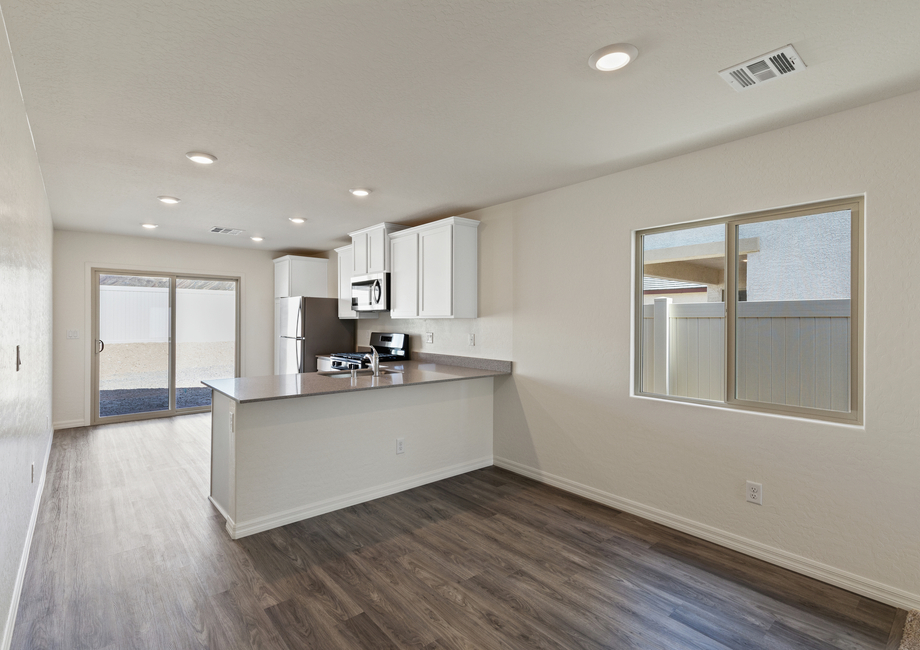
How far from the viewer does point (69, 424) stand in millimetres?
5473

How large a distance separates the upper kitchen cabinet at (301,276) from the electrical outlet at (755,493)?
5525mm

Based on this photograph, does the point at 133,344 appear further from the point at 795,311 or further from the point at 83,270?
the point at 795,311

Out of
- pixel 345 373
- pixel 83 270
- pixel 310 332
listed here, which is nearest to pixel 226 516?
pixel 345 373

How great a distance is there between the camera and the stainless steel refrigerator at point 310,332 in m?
5.96

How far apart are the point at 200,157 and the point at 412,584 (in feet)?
9.22

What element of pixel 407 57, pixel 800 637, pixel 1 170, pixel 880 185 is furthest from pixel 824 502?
pixel 1 170

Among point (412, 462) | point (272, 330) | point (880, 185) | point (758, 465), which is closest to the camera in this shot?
point (880, 185)

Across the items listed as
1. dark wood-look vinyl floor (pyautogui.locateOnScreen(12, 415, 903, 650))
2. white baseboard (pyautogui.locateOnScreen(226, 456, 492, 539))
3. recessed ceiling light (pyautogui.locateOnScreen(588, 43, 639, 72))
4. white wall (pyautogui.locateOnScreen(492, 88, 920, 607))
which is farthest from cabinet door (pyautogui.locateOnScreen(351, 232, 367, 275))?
recessed ceiling light (pyautogui.locateOnScreen(588, 43, 639, 72))

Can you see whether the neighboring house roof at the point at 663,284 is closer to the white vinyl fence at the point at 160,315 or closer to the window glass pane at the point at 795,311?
the window glass pane at the point at 795,311

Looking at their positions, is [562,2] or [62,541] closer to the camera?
[562,2]

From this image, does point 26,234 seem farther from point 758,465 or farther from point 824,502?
point 824,502

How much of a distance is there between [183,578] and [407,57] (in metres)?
2.65

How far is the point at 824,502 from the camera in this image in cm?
241

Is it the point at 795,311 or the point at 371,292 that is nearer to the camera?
the point at 795,311
